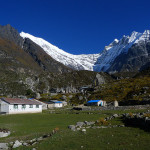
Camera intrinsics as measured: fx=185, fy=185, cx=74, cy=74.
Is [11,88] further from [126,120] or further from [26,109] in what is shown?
[126,120]

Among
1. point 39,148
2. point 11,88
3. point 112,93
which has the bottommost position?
point 39,148

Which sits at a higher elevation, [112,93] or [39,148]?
[112,93]

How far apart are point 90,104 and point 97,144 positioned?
7277 centimetres

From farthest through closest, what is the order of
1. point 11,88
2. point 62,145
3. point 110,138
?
1. point 11,88
2. point 110,138
3. point 62,145

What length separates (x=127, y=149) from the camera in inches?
556

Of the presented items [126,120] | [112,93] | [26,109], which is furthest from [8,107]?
[112,93]

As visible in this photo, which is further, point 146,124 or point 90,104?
point 90,104

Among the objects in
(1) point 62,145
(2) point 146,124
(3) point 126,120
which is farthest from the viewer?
(3) point 126,120

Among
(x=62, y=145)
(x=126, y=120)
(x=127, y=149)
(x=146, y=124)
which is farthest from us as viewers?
(x=126, y=120)

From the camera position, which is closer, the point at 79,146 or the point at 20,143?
the point at 79,146

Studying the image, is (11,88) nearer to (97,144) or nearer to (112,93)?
(112,93)

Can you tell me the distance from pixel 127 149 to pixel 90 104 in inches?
2925

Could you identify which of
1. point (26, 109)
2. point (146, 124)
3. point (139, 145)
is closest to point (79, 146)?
point (139, 145)

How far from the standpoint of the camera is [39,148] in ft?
52.1
